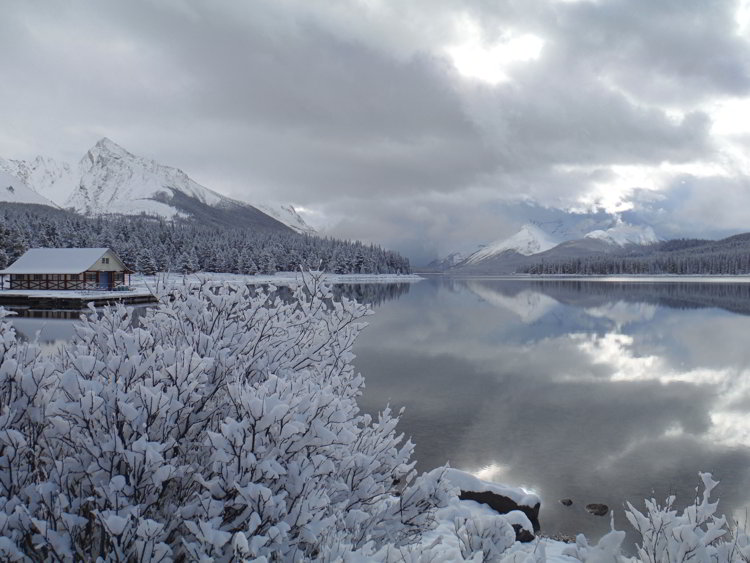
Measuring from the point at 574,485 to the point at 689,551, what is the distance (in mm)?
10463

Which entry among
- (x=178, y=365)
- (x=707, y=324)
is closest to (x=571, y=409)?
(x=178, y=365)

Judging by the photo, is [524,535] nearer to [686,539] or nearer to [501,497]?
[501,497]

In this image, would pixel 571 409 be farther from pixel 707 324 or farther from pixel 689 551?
pixel 707 324

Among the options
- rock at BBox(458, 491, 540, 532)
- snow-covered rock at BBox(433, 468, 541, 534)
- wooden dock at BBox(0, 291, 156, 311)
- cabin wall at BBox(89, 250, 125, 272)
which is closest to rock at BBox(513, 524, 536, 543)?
snow-covered rock at BBox(433, 468, 541, 534)

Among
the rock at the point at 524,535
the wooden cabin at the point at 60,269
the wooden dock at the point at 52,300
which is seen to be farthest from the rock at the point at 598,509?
the wooden cabin at the point at 60,269

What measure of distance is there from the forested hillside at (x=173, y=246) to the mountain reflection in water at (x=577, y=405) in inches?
1878

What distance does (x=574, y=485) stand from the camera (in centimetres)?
1262

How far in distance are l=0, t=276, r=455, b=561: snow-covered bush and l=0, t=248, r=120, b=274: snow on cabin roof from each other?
2542 inches

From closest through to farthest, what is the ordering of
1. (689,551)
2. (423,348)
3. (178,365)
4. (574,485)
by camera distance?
(689,551) < (178,365) < (574,485) < (423,348)

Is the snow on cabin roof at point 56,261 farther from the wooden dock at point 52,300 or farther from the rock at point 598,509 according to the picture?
the rock at point 598,509

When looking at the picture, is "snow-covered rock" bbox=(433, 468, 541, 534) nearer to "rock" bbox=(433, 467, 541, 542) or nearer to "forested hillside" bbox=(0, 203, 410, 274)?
"rock" bbox=(433, 467, 541, 542)

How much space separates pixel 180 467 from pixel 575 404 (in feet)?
66.3

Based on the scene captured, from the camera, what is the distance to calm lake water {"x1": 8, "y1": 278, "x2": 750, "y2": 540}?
1298 centimetres

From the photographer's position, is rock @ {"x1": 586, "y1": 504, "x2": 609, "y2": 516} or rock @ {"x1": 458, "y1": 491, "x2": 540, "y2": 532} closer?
rock @ {"x1": 458, "y1": 491, "x2": 540, "y2": 532}
